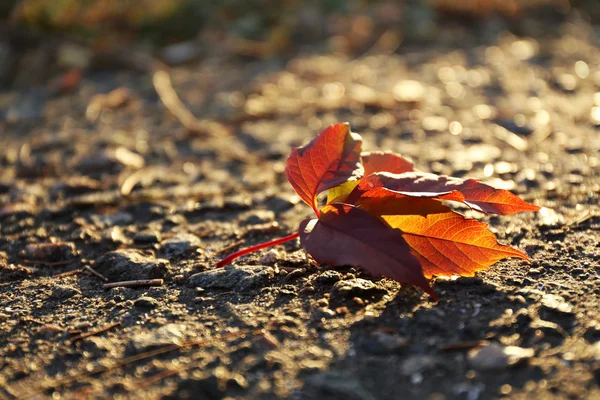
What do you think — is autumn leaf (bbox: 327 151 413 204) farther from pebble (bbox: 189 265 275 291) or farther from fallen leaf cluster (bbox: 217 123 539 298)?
pebble (bbox: 189 265 275 291)

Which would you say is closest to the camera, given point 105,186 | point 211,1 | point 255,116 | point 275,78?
point 105,186

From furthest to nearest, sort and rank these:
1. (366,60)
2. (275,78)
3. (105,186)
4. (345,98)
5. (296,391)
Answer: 1. (366,60)
2. (275,78)
3. (345,98)
4. (105,186)
5. (296,391)

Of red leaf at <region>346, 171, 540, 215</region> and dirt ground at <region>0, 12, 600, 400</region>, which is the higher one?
red leaf at <region>346, 171, 540, 215</region>

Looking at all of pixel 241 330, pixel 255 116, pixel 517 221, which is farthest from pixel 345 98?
pixel 241 330

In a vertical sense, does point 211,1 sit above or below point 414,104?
above

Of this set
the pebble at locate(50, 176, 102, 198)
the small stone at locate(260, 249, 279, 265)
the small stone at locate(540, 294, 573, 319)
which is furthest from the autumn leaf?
the pebble at locate(50, 176, 102, 198)

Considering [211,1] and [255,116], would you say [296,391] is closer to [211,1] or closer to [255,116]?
[255,116]
